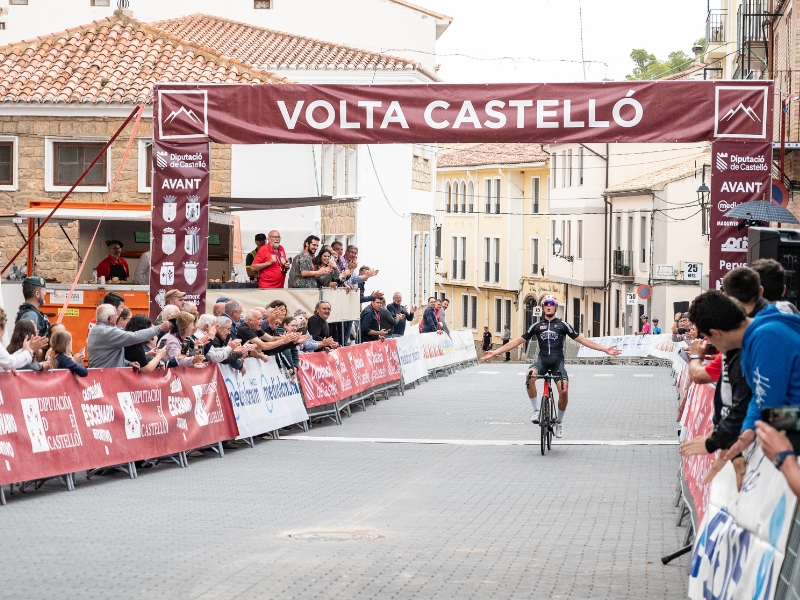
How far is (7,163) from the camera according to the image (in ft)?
96.4

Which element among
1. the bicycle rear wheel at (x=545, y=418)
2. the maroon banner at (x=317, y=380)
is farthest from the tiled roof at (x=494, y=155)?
the bicycle rear wheel at (x=545, y=418)

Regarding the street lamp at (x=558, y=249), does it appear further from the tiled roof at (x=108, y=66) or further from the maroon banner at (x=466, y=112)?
the maroon banner at (x=466, y=112)

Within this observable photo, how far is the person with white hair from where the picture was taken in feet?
46.5

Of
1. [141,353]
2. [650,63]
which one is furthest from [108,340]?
[650,63]

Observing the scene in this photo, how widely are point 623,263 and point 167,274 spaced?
4538cm

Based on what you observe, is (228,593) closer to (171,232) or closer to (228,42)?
(171,232)

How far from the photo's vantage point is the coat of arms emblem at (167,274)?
746 inches

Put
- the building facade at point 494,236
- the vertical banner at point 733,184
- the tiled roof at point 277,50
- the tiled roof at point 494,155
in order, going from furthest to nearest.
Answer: the building facade at point 494,236
the tiled roof at point 494,155
the tiled roof at point 277,50
the vertical banner at point 733,184

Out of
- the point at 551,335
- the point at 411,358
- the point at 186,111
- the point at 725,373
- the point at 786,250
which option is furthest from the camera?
the point at 411,358

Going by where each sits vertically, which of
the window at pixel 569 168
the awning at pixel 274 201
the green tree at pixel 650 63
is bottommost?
the awning at pixel 274 201

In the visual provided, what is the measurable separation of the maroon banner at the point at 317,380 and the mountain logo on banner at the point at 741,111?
679 cm

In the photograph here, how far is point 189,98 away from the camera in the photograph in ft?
61.7

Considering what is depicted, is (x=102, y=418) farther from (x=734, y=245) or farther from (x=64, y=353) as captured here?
(x=734, y=245)

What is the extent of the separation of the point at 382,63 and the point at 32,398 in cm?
3337
